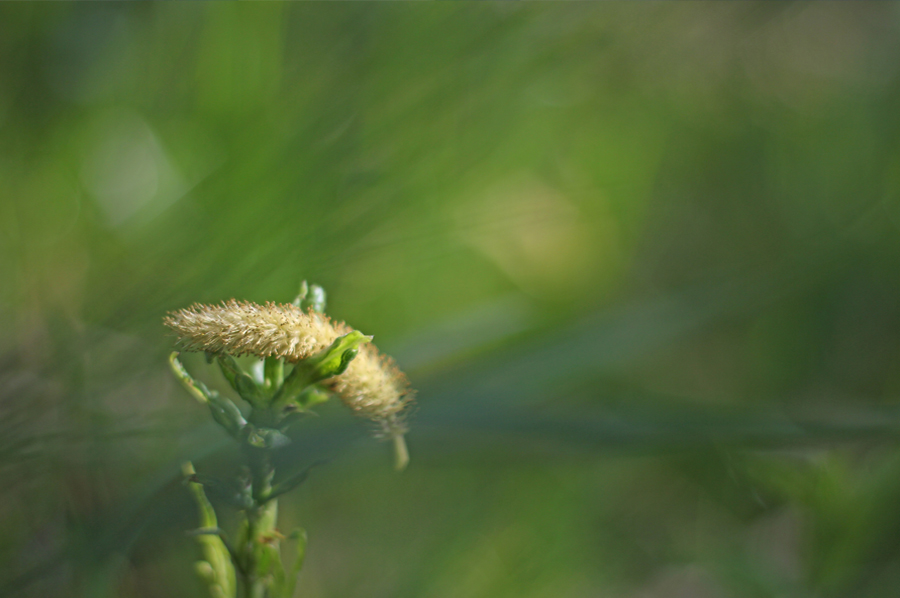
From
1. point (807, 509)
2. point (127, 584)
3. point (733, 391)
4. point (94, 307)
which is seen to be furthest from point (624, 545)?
point (94, 307)

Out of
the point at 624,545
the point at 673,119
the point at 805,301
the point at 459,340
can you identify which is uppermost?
the point at 673,119

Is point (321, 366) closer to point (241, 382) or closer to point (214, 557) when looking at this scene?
point (241, 382)

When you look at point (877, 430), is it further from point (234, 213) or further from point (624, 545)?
point (624, 545)

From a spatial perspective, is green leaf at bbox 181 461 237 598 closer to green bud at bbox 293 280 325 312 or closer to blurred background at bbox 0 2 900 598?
blurred background at bbox 0 2 900 598

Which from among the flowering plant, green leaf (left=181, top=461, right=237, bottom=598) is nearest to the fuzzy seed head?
the flowering plant

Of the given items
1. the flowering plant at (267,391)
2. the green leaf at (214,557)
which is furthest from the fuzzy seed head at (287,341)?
the green leaf at (214,557)

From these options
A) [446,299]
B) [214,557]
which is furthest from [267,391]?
[446,299]
